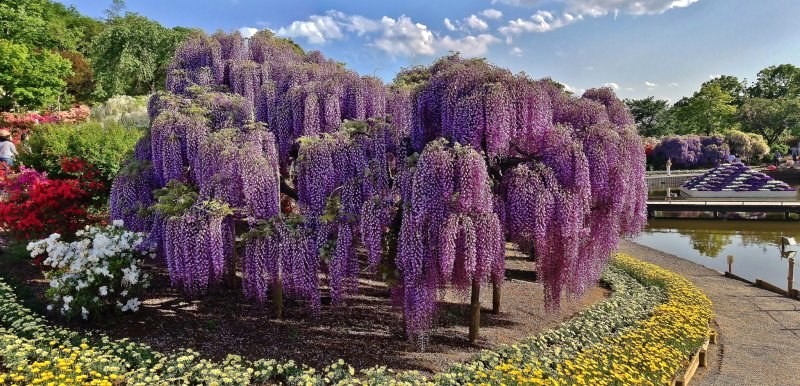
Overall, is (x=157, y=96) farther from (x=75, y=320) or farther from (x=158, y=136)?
(x=75, y=320)

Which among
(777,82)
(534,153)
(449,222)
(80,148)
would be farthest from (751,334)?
(777,82)

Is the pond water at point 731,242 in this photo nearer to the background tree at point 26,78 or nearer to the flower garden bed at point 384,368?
the flower garden bed at point 384,368

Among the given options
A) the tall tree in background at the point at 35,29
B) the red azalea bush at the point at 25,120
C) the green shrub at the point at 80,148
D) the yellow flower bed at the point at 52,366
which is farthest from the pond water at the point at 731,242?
the tall tree in background at the point at 35,29

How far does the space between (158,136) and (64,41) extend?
3786cm

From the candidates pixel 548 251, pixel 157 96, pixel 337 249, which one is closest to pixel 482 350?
pixel 548 251

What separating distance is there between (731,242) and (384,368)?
24.5 m

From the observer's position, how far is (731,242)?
2392cm

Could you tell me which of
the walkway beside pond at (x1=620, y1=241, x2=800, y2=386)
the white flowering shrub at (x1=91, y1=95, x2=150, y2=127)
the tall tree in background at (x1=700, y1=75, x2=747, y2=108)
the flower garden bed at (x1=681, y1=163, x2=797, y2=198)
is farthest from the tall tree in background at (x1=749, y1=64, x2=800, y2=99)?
the white flowering shrub at (x1=91, y1=95, x2=150, y2=127)

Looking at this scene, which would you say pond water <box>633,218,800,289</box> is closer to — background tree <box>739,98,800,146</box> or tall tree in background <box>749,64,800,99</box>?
background tree <box>739,98,800,146</box>

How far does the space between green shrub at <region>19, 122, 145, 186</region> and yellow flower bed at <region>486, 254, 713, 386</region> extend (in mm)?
10898

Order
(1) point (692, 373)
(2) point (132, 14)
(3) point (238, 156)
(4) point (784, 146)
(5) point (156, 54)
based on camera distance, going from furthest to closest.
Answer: (4) point (784, 146) → (2) point (132, 14) → (5) point (156, 54) → (1) point (692, 373) → (3) point (238, 156)

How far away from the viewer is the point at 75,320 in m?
7.43

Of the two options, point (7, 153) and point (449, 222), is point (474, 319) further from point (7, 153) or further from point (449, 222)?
point (7, 153)

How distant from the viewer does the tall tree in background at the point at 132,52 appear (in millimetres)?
27922
